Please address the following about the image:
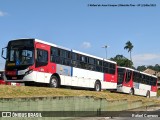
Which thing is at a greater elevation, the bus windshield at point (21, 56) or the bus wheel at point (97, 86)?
the bus windshield at point (21, 56)

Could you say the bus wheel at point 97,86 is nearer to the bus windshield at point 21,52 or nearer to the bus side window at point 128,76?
the bus side window at point 128,76

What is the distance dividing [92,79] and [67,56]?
16.2 feet

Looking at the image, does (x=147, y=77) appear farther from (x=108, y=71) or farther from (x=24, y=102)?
(x=24, y=102)

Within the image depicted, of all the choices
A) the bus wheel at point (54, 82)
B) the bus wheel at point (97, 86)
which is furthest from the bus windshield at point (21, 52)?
the bus wheel at point (97, 86)

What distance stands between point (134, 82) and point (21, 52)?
2216 centimetres

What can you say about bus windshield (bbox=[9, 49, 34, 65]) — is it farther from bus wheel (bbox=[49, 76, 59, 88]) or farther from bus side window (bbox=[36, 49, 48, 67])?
bus wheel (bbox=[49, 76, 59, 88])

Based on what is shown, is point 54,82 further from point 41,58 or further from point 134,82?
point 134,82

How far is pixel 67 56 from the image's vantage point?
27234 mm

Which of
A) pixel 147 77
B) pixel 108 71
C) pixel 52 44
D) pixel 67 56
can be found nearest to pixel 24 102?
pixel 52 44

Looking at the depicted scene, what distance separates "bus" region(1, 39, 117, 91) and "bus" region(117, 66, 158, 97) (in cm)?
1096

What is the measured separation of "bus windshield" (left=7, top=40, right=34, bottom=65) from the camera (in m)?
23.3

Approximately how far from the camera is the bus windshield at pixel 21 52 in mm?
23266

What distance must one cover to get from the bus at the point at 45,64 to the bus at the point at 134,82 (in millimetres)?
10961

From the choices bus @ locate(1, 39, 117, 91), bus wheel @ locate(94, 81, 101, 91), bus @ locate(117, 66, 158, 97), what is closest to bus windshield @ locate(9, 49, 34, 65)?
bus @ locate(1, 39, 117, 91)
